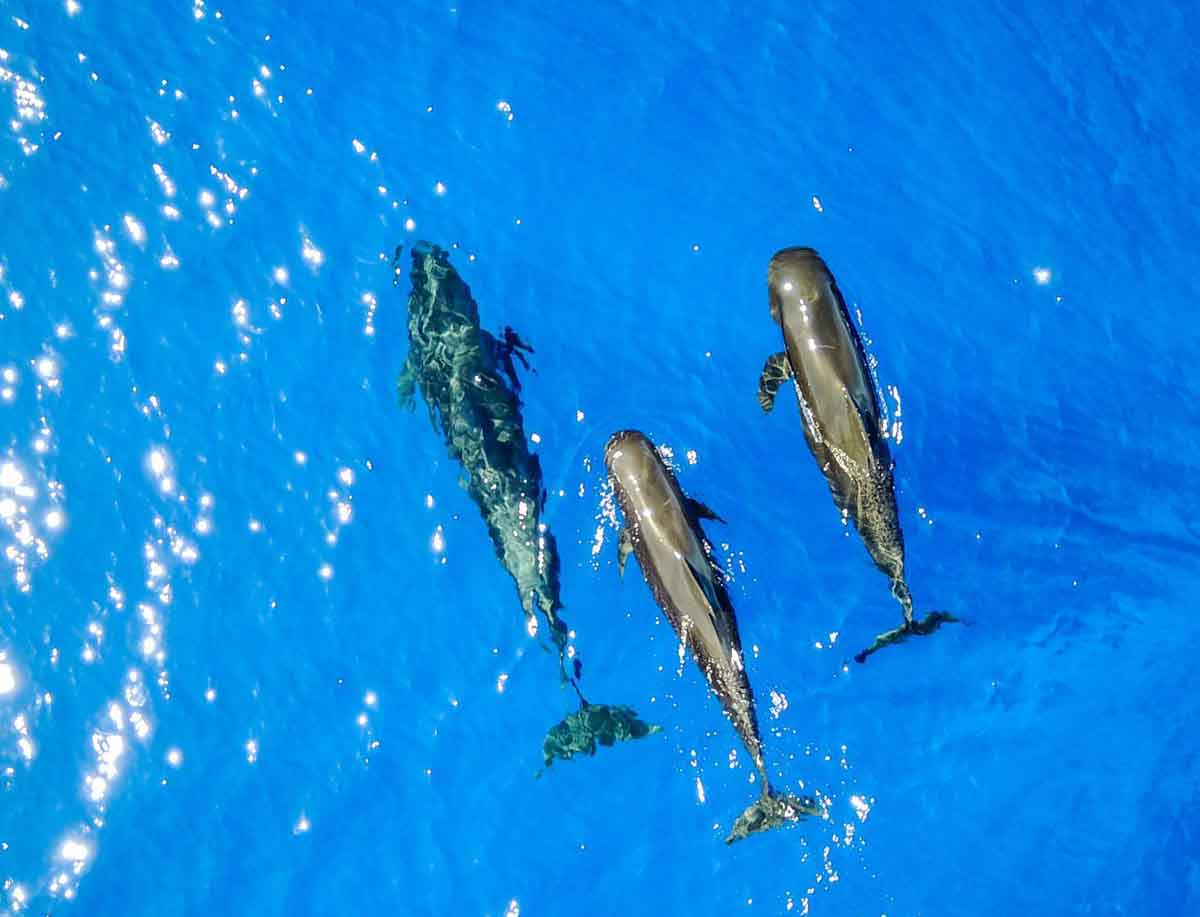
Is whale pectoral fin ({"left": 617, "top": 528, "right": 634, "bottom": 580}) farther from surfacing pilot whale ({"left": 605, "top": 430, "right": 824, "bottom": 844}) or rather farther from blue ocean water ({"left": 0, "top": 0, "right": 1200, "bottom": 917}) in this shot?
blue ocean water ({"left": 0, "top": 0, "right": 1200, "bottom": 917})

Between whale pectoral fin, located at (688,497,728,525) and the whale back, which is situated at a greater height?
whale pectoral fin, located at (688,497,728,525)

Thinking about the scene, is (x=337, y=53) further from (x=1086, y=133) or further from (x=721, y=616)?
(x=1086, y=133)

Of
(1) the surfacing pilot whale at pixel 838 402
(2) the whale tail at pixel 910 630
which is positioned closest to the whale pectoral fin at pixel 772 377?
(1) the surfacing pilot whale at pixel 838 402

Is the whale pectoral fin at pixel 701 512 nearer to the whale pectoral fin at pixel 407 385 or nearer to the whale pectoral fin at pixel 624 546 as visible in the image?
the whale pectoral fin at pixel 624 546

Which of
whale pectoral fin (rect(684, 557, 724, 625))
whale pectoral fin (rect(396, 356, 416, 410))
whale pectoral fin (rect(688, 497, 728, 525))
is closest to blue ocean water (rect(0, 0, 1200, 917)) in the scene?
whale pectoral fin (rect(396, 356, 416, 410))

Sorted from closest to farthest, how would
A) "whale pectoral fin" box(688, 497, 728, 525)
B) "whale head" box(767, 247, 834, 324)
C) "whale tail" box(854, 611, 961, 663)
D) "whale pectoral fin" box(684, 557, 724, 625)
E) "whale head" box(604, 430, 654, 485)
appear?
1. "whale pectoral fin" box(684, 557, 724, 625)
2. "whale head" box(767, 247, 834, 324)
3. "whale head" box(604, 430, 654, 485)
4. "whale pectoral fin" box(688, 497, 728, 525)
5. "whale tail" box(854, 611, 961, 663)

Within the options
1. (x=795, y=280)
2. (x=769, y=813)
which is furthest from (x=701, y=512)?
(x=769, y=813)
